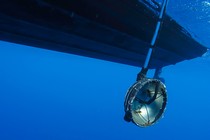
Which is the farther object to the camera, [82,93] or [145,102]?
[82,93]

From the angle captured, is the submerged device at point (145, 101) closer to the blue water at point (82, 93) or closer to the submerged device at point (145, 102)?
the submerged device at point (145, 102)

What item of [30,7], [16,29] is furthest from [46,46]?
[30,7]

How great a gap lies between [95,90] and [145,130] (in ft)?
337

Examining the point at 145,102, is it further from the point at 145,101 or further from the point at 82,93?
the point at 82,93

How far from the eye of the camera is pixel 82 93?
168250 mm

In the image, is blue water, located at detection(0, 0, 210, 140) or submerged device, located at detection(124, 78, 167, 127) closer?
submerged device, located at detection(124, 78, 167, 127)

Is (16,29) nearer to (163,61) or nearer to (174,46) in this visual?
(174,46)

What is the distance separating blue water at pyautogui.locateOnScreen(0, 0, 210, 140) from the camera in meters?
31.0

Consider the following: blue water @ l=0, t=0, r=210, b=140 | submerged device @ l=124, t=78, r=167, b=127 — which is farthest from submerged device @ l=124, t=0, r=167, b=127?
blue water @ l=0, t=0, r=210, b=140

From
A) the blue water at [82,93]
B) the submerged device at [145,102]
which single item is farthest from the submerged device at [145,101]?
the blue water at [82,93]

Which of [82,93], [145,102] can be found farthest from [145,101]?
[82,93]

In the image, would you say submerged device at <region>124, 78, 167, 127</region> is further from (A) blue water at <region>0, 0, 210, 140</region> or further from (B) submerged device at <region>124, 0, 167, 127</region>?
(A) blue water at <region>0, 0, 210, 140</region>

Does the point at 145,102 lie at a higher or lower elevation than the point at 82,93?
lower

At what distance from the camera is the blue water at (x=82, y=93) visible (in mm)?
30984
